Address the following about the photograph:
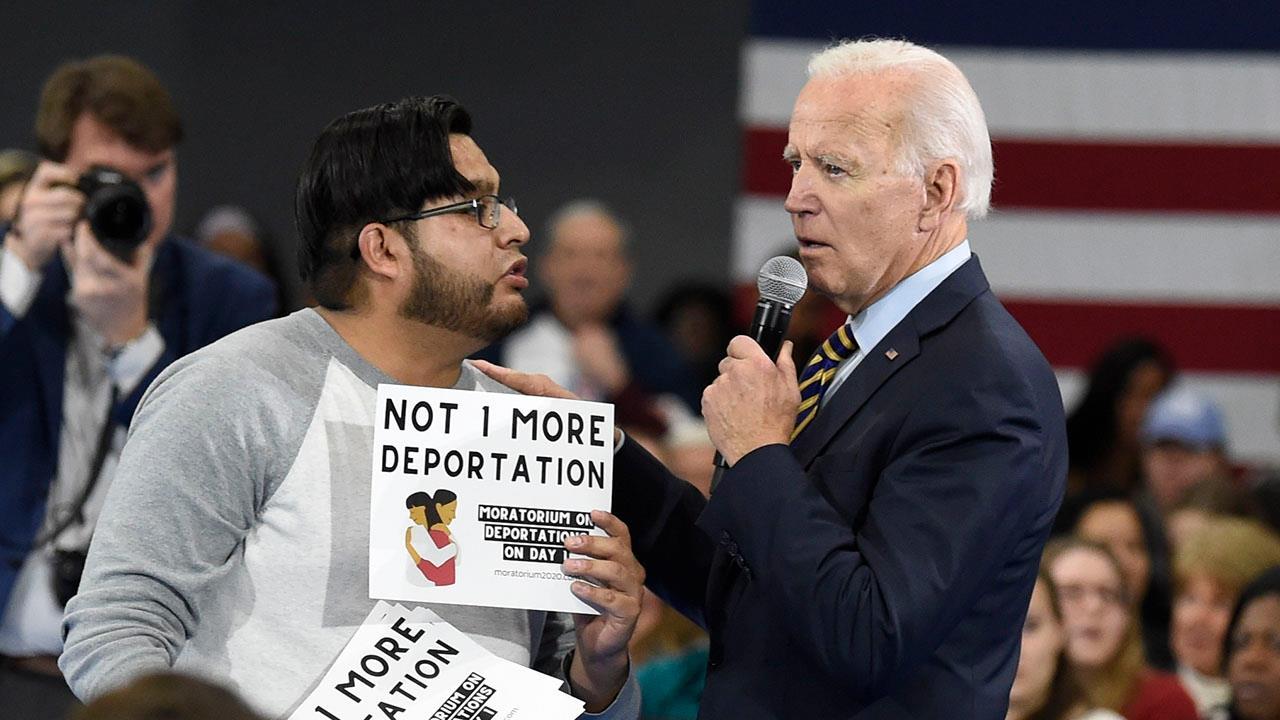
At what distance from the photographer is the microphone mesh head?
2.32 m

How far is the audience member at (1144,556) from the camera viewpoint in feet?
15.2

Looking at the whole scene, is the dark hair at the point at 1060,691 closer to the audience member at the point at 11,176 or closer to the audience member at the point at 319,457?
the audience member at the point at 319,457

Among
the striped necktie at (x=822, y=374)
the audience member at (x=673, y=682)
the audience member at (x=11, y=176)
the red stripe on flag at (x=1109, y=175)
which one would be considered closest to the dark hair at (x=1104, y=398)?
the red stripe on flag at (x=1109, y=175)

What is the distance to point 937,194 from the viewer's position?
2193 millimetres

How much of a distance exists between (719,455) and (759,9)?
4.69 meters

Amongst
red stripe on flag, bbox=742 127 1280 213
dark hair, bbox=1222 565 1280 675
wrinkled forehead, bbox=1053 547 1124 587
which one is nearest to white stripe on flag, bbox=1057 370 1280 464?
red stripe on flag, bbox=742 127 1280 213

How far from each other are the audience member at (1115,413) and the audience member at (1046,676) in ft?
6.10

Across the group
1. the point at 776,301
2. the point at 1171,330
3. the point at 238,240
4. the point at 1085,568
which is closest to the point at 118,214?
the point at 776,301

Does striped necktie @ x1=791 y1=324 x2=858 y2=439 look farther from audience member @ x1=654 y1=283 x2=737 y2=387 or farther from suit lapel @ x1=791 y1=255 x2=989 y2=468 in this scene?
audience member @ x1=654 y1=283 x2=737 y2=387

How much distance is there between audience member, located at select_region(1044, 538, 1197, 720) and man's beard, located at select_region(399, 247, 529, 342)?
2069 mm

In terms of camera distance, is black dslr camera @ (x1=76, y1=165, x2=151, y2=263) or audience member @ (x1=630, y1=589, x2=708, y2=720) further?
audience member @ (x1=630, y1=589, x2=708, y2=720)

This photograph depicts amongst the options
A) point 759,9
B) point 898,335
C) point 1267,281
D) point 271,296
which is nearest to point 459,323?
point 898,335

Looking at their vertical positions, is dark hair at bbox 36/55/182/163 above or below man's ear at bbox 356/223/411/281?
above

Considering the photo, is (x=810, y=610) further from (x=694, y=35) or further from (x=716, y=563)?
(x=694, y=35)
